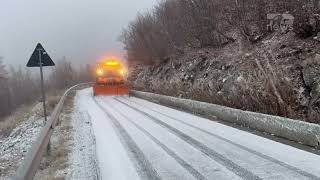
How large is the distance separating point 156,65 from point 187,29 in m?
7.60

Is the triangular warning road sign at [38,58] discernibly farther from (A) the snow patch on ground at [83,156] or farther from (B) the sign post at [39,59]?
(A) the snow patch on ground at [83,156]

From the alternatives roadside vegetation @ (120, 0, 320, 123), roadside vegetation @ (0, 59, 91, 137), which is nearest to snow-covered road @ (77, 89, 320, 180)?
roadside vegetation @ (120, 0, 320, 123)

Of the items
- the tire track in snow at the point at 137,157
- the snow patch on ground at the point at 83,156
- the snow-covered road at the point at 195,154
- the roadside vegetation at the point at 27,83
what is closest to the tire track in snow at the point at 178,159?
the snow-covered road at the point at 195,154

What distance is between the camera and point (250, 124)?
494 inches

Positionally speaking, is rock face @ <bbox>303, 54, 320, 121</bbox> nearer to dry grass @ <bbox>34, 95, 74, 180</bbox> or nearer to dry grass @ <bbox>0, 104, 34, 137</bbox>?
dry grass @ <bbox>34, 95, 74, 180</bbox>

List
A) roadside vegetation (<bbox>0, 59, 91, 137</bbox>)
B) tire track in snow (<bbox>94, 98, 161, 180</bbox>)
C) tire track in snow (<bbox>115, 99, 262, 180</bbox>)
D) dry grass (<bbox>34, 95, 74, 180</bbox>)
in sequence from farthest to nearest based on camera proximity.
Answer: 1. roadside vegetation (<bbox>0, 59, 91, 137</bbox>)
2. dry grass (<bbox>34, 95, 74, 180</bbox>)
3. tire track in snow (<bbox>94, 98, 161, 180</bbox>)
4. tire track in snow (<bbox>115, 99, 262, 180</bbox>)

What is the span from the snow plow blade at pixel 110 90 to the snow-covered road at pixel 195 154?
1792cm

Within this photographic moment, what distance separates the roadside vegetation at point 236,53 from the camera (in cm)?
1298

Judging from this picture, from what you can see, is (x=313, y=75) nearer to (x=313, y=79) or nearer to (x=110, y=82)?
(x=313, y=79)

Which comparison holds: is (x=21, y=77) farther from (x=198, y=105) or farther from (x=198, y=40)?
(x=198, y=105)

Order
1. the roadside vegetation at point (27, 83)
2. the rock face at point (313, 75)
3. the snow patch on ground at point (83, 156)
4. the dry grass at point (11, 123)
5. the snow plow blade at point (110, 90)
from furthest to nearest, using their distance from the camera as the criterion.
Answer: the roadside vegetation at point (27, 83) → the snow plow blade at point (110, 90) → the dry grass at point (11, 123) → the rock face at point (313, 75) → the snow patch on ground at point (83, 156)

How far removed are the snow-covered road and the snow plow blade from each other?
17.9m

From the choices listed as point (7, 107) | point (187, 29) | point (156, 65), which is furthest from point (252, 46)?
point (7, 107)

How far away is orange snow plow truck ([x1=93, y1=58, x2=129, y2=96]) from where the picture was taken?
32312mm
